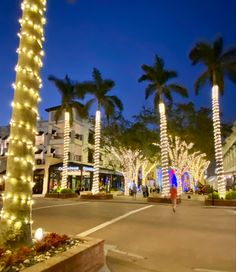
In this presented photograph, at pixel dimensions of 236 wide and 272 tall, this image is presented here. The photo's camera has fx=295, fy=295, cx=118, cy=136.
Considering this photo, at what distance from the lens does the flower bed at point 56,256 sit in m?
4.11

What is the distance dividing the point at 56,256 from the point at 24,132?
2.36 m

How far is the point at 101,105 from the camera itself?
3127cm

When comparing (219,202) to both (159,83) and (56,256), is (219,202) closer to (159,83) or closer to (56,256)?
(159,83)

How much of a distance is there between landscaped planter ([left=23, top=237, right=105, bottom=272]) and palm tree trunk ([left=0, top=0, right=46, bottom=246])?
104cm

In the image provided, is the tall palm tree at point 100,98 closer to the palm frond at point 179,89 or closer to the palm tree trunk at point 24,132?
the palm frond at point 179,89

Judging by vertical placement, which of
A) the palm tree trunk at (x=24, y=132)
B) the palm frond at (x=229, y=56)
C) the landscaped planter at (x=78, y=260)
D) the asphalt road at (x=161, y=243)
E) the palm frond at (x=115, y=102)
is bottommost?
the asphalt road at (x=161, y=243)

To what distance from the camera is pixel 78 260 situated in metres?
4.77

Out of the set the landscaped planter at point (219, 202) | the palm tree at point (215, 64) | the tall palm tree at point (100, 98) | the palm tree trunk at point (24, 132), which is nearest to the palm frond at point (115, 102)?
the tall palm tree at point (100, 98)

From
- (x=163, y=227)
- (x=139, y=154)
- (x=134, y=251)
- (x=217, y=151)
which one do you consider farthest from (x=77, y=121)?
(x=134, y=251)

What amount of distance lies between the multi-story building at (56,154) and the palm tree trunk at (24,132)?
33608 mm

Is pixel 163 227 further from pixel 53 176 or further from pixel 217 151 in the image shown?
pixel 53 176

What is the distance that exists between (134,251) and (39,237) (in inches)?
115

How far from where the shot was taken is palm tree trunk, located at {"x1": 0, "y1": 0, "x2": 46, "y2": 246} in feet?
17.3

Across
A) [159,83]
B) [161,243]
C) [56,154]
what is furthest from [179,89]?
[56,154]
